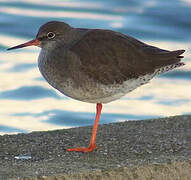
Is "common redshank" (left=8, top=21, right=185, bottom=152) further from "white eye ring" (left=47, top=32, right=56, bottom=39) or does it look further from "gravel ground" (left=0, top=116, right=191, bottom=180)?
"gravel ground" (left=0, top=116, right=191, bottom=180)

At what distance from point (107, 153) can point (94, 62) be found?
1033 millimetres

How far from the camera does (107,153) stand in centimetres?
703

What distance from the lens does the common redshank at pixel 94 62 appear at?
7.15m

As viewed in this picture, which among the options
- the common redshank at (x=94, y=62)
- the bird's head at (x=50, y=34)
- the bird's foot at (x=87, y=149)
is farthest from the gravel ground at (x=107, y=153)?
the bird's head at (x=50, y=34)

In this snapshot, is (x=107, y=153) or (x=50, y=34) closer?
(x=107, y=153)

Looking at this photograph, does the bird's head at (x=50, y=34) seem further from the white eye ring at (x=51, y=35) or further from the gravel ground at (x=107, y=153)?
the gravel ground at (x=107, y=153)

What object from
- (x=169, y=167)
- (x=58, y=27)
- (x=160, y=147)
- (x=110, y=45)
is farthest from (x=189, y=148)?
(x=58, y=27)

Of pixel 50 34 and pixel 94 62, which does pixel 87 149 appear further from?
pixel 50 34

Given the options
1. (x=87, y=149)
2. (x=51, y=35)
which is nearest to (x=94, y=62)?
(x=51, y=35)

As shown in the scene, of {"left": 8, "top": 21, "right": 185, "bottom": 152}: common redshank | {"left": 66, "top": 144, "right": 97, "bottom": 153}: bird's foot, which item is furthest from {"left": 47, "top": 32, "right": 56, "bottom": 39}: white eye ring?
{"left": 66, "top": 144, "right": 97, "bottom": 153}: bird's foot

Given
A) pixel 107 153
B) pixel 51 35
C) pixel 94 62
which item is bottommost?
pixel 107 153

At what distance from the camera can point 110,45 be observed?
729cm

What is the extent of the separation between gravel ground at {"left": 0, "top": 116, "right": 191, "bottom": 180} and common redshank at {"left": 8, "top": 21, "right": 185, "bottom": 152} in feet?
1.14

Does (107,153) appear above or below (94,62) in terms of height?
below
